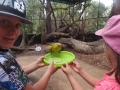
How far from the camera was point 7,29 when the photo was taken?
3.00 feet

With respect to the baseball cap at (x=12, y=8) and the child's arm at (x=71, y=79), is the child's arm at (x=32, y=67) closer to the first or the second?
the child's arm at (x=71, y=79)

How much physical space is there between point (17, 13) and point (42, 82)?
2.05ft

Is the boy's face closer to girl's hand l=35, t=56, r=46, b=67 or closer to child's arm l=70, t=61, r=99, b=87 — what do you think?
girl's hand l=35, t=56, r=46, b=67

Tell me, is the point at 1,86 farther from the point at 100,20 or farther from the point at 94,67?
the point at 100,20

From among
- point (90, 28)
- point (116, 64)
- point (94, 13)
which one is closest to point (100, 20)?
point (90, 28)

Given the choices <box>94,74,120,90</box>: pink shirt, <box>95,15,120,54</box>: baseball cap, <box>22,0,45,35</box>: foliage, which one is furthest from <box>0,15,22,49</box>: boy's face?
<box>22,0,45,35</box>: foliage

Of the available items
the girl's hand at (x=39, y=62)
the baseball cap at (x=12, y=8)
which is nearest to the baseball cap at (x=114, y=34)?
the baseball cap at (x=12, y=8)

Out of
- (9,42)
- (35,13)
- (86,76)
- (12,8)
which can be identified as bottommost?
(86,76)

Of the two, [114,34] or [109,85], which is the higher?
[114,34]

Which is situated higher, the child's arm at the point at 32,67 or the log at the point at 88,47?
the child's arm at the point at 32,67

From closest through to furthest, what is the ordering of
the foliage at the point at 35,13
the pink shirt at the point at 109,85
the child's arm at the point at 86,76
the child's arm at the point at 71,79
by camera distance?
the pink shirt at the point at 109,85 → the child's arm at the point at 71,79 → the child's arm at the point at 86,76 → the foliage at the point at 35,13

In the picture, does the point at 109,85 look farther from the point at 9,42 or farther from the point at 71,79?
the point at 9,42

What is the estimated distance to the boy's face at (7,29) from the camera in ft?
2.90

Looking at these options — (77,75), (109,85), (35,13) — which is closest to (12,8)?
(109,85)
